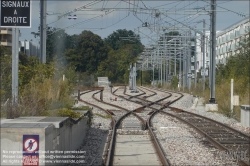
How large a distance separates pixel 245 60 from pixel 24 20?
91.3ft

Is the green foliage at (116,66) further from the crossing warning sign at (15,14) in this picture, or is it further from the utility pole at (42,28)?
the crossing warning sign at (15,14)

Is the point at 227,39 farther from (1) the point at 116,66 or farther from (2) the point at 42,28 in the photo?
(2) the point at 42,28

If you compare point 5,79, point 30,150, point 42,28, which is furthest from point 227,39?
point 30,150

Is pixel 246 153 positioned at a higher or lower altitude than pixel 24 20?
lower

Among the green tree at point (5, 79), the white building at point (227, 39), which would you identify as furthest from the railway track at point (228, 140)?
the white building at point (227, 39)

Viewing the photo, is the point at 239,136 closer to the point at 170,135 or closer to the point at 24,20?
the point at 170,135

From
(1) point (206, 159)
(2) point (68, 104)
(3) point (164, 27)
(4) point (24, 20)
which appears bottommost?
(1) point (206, 159)

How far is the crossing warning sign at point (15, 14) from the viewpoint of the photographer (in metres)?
12.8

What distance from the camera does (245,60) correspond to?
38.1m

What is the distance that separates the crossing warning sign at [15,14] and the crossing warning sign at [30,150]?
14.7ft

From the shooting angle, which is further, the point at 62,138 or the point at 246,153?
the point at 246,153

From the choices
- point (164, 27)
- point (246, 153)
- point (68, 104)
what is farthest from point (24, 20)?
point (164, 27)

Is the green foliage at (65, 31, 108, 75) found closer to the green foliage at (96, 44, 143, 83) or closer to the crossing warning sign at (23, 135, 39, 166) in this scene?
the green foliage at (96, 44, 143, 83)

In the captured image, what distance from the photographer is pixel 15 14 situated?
12797 mm
